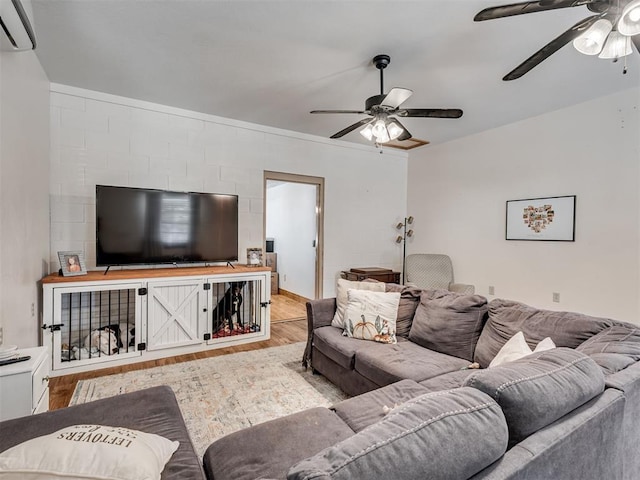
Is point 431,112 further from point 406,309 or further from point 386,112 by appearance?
point 406,309

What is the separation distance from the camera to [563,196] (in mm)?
3768

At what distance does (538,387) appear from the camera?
3.22ft

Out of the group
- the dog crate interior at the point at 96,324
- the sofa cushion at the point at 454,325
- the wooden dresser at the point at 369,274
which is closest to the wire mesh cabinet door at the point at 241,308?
the dog crate interior at the point at 96,324

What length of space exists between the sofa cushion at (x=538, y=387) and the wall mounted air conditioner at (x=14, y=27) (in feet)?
Answer: 9.04

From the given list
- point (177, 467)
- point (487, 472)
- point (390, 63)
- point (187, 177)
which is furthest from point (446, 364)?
point (187, 177)

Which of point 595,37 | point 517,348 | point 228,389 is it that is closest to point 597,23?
point 595,37

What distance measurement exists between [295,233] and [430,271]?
2618mm

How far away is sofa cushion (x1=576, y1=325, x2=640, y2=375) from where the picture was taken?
4.34 ft

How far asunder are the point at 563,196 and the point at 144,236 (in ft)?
15.4

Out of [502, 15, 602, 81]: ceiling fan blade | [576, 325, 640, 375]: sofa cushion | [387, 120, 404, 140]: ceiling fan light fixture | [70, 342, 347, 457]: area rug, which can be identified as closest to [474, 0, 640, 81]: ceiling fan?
[502, 15, 602, 81]: ceiling fan blade

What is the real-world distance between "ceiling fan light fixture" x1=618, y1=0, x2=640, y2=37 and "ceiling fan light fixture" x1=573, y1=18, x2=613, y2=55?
0.12m

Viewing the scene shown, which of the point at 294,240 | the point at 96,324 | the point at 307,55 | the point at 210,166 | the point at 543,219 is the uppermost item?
the point at 307,55

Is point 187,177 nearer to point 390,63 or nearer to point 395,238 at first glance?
point 390,63

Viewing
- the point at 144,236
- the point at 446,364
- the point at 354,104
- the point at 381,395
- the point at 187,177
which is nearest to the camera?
the point at 381,395
